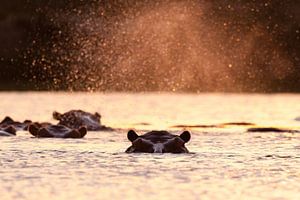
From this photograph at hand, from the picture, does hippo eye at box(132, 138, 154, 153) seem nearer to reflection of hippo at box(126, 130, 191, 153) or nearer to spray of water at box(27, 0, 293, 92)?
reflection of hippo at box(126, 130, 191, 153)

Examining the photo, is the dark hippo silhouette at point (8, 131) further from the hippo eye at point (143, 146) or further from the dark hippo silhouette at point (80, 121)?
the hippo eye at point (143, 146)

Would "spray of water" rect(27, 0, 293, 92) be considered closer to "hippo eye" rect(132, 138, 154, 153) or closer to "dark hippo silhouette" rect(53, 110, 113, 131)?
"dark hippo silhouette" rect(53, 110, 113, 131)

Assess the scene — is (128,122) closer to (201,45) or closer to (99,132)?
(99,132)

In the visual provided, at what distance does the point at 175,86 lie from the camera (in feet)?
441

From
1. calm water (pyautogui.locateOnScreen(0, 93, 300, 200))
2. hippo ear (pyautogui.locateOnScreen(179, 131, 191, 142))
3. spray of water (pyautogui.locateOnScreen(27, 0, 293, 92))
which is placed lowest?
calm water (pyautogui.locateOnScreen(0, 93, 300, 200))

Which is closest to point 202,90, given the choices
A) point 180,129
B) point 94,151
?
point 180,129

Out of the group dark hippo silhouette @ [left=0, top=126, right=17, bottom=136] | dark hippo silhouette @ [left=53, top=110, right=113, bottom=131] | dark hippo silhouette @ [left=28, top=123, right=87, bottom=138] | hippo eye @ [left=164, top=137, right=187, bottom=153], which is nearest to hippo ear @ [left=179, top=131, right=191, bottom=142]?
hippo eye @ [left=164, top=137, right=187, bottom=153]

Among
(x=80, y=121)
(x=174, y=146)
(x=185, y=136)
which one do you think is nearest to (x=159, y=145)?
(x=174, y=146)

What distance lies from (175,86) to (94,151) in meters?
105

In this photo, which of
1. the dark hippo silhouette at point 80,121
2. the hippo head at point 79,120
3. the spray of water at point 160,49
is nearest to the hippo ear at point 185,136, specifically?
the dark hippo silhouette at point 80,121

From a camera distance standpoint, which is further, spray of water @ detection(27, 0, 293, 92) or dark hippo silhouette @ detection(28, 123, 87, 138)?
spray of water @ detection(27, 0, 293, 92)

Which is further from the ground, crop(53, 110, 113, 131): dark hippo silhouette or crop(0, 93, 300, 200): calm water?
crop(53, 110, 113, 131): dark hippo silhouette

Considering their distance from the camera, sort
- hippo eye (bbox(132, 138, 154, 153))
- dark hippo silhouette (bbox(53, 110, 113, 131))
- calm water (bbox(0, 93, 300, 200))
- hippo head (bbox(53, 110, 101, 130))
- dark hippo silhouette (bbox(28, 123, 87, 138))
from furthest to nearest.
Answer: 1. hippo head (bbox(53, 110, 101, 130))
2. dark hippo silhouette (bbox(53, 110, 113, 131))
3. dark hippo silhouette (bbox(28, 123, 87, 138))
4. hippo eye (bbox(132, 138, 154, 153))
5. calm water (bbox(0, 93, 300, 200))

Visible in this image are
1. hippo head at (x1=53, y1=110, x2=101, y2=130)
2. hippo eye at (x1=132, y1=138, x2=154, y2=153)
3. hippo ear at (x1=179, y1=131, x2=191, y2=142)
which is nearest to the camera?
hippo eye at (x1=132, y1=138, x2=154, y2=153)
